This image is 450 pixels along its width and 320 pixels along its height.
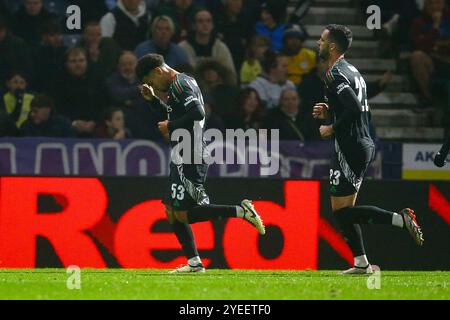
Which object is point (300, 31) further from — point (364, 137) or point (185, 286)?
point (185, 286)

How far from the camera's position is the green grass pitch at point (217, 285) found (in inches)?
335

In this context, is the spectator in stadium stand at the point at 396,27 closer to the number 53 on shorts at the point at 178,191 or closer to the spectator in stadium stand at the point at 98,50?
the spectator in stadium stand at the point at 98,50

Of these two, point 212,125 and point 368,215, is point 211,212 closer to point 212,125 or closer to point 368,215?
point 368,215

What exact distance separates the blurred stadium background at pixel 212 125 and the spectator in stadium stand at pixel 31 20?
0.07 feet

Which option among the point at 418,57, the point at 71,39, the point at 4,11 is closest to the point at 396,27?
the point at 418,57

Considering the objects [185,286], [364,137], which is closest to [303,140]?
[364,137]

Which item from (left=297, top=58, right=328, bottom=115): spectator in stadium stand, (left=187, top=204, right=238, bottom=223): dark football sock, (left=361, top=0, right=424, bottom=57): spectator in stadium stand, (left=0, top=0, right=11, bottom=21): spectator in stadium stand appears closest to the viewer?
(left=187, top=204, right=238, bottom=223): dark football sock

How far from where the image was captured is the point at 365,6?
18.1 metres

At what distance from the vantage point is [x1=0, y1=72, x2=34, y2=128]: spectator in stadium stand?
579 inches

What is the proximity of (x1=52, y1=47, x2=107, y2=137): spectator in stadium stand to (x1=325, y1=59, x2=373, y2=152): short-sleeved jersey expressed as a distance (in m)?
5.50

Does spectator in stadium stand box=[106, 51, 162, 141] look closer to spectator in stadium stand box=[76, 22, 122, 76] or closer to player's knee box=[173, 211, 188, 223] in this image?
spectator in stadium stand box=[76, 22, 122, 76]

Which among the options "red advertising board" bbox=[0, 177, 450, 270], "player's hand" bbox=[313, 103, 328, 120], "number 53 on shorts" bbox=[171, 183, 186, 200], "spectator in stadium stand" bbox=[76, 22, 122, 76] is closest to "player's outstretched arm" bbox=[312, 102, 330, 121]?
"player's hand" bbox=[313, 103, 328, 120]

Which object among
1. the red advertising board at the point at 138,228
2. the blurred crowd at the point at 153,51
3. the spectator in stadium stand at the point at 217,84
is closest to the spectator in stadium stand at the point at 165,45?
the blurred crowd at the point at 153,51

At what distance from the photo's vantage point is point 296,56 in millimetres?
16750
